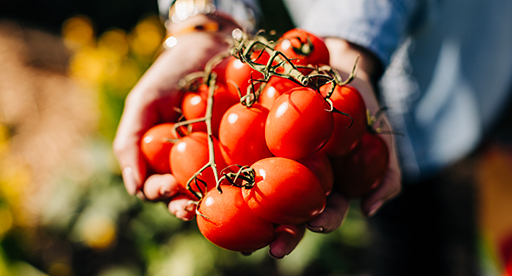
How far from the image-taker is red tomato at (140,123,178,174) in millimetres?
983

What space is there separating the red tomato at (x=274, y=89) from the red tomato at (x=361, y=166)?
0.87 ft

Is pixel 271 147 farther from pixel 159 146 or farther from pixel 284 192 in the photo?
Answer: pixel 159 146

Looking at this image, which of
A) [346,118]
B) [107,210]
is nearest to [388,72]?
[346,118]

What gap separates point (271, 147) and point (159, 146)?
385mm

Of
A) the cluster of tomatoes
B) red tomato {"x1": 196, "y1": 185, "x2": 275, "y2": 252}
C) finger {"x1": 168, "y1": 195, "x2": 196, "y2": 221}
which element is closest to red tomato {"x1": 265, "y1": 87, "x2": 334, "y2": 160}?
the cluster of tomatoes

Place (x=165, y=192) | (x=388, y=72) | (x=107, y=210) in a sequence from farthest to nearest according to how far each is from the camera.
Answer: (x=107, y=210), (x=388, y=72), (x=165, y=192)

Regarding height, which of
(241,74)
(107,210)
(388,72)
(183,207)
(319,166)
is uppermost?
(241,74)

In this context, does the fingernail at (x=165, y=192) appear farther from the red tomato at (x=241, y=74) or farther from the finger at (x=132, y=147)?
the red tomato at (x=241, y=74)

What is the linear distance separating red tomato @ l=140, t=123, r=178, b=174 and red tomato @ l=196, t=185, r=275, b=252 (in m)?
0.28

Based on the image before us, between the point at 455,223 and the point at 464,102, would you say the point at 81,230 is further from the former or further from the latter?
the point at 455,223

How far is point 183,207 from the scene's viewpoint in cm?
89

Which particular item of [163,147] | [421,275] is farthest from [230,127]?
[421,275]

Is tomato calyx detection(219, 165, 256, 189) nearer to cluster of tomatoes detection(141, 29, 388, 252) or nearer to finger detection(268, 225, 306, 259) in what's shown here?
cluster of tomatoes detection(141, 29, 388, 252)

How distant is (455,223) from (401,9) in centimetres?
Answer: 212
